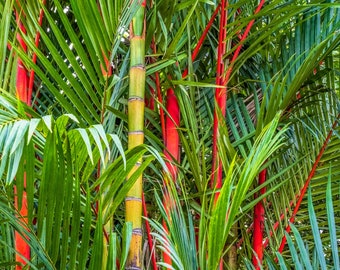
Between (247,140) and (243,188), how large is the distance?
376 millimetres

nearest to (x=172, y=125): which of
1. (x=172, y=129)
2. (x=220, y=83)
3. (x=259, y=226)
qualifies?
(x=172, y=129)

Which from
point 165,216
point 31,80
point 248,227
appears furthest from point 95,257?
point 248,227

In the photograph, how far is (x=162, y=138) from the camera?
95 centimetres

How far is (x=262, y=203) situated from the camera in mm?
963

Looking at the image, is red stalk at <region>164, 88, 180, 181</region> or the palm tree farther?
red stalk at <region>164, 88, 180, 181</region>

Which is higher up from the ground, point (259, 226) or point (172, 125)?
point (172, 125)

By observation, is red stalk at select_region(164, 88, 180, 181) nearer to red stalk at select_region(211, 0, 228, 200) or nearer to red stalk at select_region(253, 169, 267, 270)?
red stalk at select_region(211, 0, 228, 200)

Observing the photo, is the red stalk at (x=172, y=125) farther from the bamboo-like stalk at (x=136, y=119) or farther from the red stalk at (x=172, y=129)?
the bamboo-like stalk at (x=136, y=119)

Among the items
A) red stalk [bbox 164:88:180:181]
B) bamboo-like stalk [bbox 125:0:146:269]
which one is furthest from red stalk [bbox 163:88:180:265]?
bamboo-like stalk [bbox 125:0:146:269]

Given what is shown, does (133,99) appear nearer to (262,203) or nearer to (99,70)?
(99,70)

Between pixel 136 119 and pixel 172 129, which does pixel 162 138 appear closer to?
pixel 172 129

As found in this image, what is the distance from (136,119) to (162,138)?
0.25 metres

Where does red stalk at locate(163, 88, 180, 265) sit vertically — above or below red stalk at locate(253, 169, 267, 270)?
above

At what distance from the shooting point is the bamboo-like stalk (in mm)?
665
